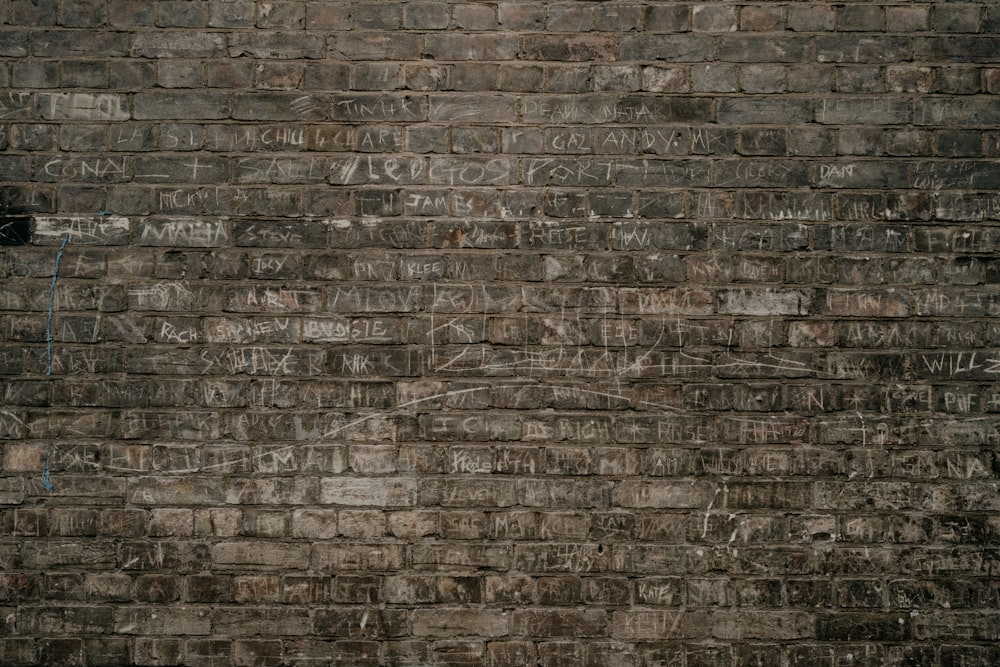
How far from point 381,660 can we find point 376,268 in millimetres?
1456

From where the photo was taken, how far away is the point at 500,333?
93.8 inches

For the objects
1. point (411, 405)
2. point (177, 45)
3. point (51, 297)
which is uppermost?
point (177, 45)

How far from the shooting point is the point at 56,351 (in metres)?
2.39

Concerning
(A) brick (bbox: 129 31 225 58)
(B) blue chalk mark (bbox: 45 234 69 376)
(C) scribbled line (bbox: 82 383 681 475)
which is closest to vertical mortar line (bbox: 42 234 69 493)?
(B) blue chalk mark (bbox: 45 234 69 376)

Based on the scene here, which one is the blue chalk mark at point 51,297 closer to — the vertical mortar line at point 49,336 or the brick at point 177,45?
the vertical mortar line at point 49,336

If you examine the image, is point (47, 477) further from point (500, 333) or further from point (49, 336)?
point (500, 333)

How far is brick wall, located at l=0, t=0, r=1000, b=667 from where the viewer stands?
7.74 ft

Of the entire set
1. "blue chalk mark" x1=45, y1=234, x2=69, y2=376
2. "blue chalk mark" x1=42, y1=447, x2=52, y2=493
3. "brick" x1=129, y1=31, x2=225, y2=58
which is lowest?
"blue chalk mark" x1=42, y1=447, x2=52, y2=493

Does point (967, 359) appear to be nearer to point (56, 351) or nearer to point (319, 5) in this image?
point (319, 5)

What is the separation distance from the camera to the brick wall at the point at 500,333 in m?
2.36

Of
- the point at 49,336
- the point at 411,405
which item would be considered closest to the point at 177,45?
the point at 49,336

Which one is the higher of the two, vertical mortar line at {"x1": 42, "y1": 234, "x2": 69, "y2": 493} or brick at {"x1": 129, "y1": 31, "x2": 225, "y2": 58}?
brick at {"x1": 129, "y1": 31, "x2": 225, "y2": 58}

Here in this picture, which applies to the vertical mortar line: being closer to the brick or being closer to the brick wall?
the brick wall

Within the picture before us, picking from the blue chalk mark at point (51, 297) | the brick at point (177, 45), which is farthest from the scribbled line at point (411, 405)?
the brick at point (177, 45)
